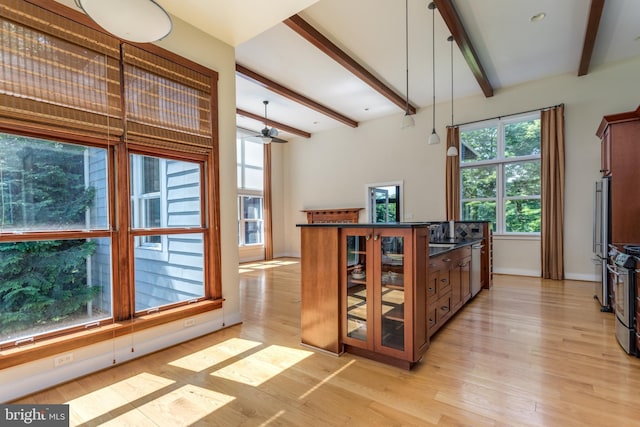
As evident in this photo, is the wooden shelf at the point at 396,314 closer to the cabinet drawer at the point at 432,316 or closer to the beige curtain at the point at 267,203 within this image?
the cabinet drawer at the point at 432,316

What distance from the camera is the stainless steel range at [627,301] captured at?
7.91 ft

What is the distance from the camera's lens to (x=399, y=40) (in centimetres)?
415

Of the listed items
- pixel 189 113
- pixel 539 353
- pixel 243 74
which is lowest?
pixel 539 353

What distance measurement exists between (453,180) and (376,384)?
522 centimetres

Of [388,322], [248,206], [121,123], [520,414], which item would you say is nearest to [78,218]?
[121,123]

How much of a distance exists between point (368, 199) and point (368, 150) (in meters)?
1.31

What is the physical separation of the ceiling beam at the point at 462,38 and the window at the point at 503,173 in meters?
1.10

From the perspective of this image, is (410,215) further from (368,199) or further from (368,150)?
(368,150)

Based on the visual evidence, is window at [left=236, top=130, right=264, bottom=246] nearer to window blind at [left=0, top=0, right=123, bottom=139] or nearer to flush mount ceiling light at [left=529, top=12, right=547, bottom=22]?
window blind at [left=0, top=0, right=123, bottom=139]

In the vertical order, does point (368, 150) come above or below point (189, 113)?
above

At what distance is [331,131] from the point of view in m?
8.45

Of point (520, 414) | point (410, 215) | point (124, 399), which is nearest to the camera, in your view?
point (520, 414)

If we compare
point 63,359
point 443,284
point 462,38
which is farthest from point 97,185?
point 462,38

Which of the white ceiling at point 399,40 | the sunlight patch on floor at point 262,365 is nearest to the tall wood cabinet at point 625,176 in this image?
the white ceiling at point 399,40
